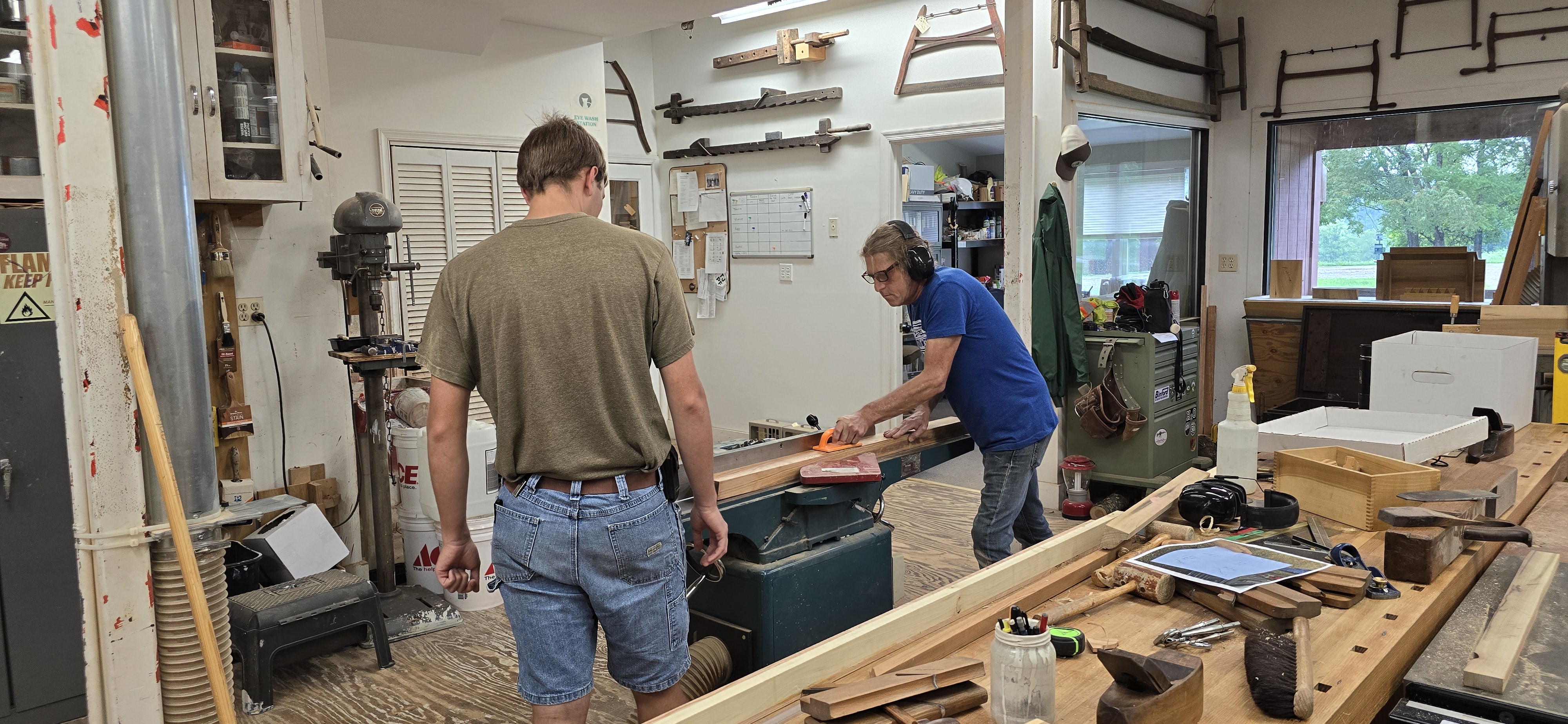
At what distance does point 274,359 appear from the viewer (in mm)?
4074

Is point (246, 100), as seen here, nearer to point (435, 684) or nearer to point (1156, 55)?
point (435, 684)

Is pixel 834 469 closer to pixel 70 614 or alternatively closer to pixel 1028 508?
pixel 1028 508

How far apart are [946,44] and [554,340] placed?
4.84 metres

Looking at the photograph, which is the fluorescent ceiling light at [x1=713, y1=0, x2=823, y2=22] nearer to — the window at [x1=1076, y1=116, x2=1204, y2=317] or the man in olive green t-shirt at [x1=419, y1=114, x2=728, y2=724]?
the window at [x1=1076, y1=116, x2=1204, y2=317]

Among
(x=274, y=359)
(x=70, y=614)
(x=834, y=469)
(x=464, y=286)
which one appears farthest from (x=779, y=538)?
(x=274, y=359)

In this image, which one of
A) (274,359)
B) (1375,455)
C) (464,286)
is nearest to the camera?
(464,286)

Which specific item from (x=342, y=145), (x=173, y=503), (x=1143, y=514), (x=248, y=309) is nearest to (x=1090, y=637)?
(x=1143, y=514)

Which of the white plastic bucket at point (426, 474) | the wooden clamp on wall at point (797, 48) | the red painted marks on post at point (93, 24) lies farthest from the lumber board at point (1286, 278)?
the red painted marks on post at point (93, 24)

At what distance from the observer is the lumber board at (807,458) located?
8.36 feet

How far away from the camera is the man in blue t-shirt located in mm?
3057

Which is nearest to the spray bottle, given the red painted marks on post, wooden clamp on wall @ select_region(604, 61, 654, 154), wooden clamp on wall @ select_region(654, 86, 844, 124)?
the red painted marks on post

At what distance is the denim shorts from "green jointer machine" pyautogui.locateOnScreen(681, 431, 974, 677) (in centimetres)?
40

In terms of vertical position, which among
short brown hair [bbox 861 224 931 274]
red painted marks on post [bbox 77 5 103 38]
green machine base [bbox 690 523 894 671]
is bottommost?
green machine base [bbox 690 523 894 671]

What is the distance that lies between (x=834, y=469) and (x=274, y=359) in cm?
266
